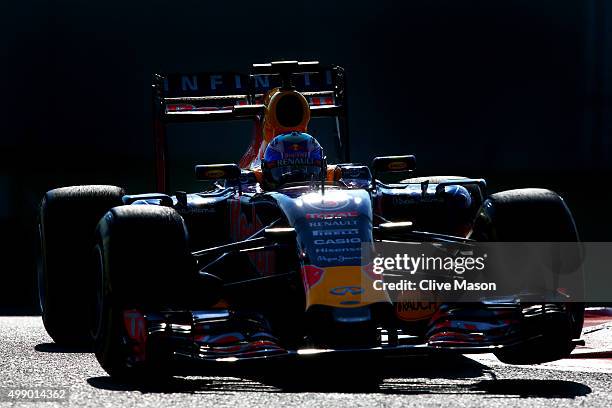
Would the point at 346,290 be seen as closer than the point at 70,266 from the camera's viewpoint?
Yes

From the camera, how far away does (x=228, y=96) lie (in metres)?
13.3

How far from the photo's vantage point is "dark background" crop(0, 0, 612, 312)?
22328 millimetres

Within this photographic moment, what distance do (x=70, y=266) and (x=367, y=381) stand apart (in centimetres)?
289

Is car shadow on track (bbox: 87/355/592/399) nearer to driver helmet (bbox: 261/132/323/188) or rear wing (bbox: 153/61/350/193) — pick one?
driver helmet (bbox: 261/132/323/188)

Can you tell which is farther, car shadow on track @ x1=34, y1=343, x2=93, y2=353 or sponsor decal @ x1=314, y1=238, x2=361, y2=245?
car shadow on track @ x1=34, y1=343, x2=93, y2=353

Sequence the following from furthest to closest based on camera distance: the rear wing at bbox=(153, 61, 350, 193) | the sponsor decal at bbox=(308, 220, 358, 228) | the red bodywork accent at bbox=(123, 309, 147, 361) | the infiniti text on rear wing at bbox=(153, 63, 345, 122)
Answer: the infiniti text on rear wing at bbox=(153, 63, 345, 122) → the rear wing at bbox=(153, 61, 350, 193) → the sponsor decal at bbox=(308, 220, 358, 228) → the red bodywork accent at bbox=(123, 309, 147, 361)

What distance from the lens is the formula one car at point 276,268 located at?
890 centimetres

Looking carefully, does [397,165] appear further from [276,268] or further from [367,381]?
[367,381]

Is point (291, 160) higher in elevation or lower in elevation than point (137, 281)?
higher

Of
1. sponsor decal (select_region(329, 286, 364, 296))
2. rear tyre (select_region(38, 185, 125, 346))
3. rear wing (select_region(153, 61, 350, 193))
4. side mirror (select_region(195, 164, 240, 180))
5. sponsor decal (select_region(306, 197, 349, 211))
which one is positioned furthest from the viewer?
rear wing (select_region(153, 61, 350, 193))

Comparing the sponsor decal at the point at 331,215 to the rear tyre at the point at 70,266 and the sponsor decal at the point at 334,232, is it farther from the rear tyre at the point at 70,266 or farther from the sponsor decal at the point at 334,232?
the rear tyre at the point at 70,266

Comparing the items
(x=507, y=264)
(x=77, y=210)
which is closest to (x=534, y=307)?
(x=507, y=264)

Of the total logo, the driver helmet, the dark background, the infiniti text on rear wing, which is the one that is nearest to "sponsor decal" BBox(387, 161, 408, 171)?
the driver helmet

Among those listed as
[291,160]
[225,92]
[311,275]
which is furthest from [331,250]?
[225,92]
